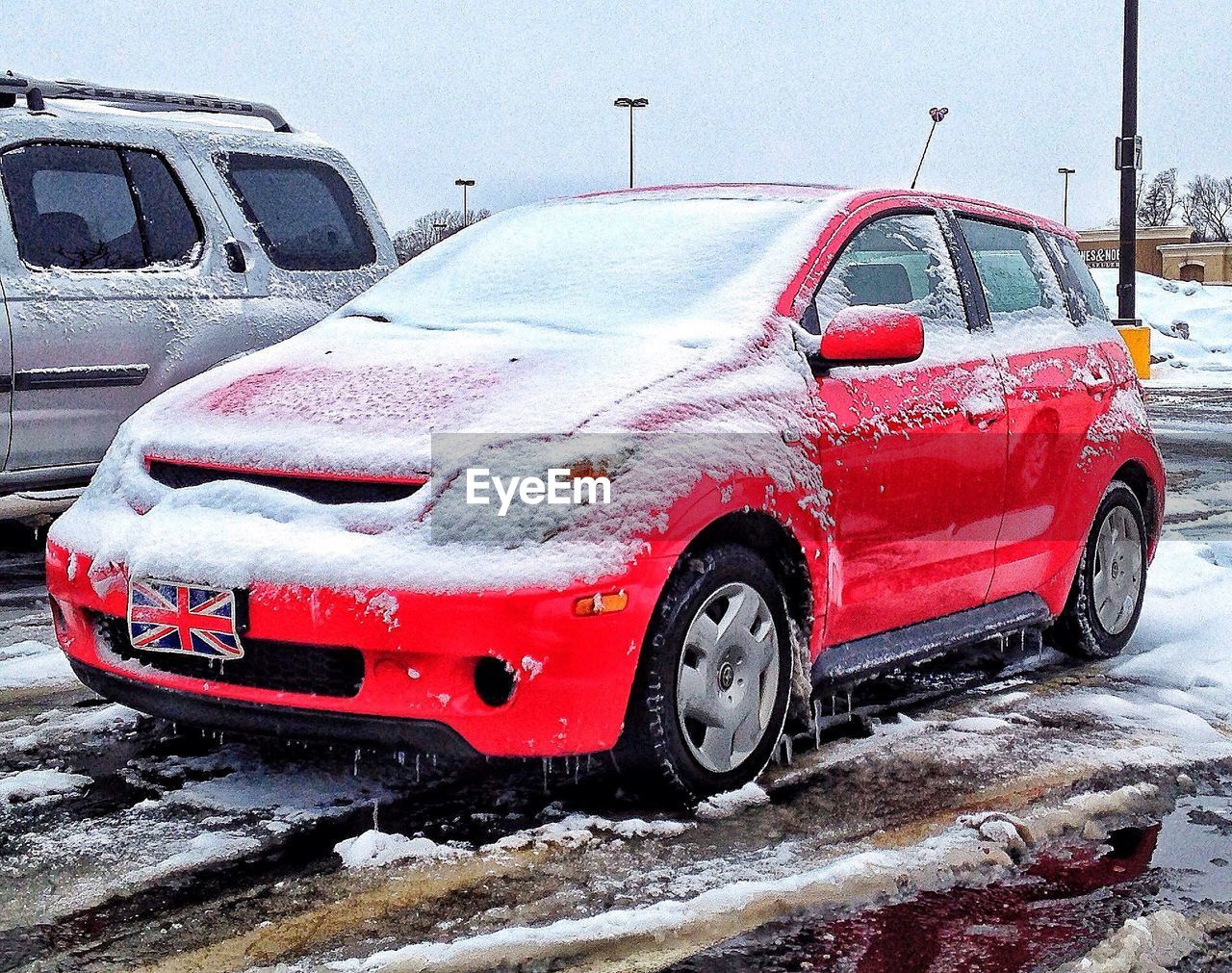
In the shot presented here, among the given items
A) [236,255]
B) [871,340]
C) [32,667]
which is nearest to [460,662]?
[871,340]

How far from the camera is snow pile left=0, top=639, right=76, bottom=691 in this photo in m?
5.11

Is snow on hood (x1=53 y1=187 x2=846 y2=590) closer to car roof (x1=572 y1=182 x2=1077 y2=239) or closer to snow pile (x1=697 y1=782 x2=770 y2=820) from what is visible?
car roof (x1=572 y1=182 x2=1077 y2=239)

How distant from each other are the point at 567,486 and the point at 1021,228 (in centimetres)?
278

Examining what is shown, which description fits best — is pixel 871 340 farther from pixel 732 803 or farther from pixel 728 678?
pixel 732 803

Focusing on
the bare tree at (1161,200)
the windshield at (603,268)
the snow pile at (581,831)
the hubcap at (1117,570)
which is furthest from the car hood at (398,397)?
the bare tree at (1161,200)

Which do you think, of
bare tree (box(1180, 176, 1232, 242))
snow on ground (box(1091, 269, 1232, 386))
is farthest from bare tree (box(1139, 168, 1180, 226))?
snow on ground (box(1091, 269, 1232, 386))

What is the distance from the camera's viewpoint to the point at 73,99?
25.2 ft

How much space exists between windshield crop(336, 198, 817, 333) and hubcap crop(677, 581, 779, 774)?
0.79m

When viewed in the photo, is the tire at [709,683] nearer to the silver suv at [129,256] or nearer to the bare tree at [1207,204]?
the silver suv at [129,256]

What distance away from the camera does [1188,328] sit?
112ft

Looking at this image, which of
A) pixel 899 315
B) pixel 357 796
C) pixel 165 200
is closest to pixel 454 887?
pixel 357 796

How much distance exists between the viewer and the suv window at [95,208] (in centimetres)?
712

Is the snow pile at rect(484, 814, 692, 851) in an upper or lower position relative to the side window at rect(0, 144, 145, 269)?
lower

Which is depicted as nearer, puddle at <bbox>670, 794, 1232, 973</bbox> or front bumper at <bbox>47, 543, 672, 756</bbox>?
puddle at <bbox>670, 794, 1232, 973</bbox>
